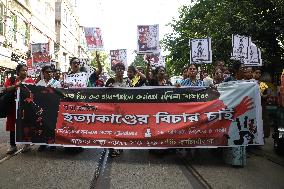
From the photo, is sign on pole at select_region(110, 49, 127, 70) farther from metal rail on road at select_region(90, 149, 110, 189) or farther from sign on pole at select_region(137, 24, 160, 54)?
metal rail on road at select_region(90, 149, 110, 189)

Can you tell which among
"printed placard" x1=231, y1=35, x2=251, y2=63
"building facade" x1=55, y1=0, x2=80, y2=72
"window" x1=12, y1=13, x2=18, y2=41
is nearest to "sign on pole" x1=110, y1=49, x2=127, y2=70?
"printed placard" x1=231, y1=35, x2=251, y2=63

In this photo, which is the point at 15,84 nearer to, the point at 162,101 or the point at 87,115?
the point at 87,115

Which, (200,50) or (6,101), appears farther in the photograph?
(200,50)

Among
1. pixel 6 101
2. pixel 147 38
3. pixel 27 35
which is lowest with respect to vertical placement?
pixel 6 101

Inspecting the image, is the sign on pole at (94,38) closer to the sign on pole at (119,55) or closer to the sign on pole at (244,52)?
the sign on pole at (119,55)

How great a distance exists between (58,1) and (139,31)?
44.8m

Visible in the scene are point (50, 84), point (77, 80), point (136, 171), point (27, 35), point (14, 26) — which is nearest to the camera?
point (136, 171)

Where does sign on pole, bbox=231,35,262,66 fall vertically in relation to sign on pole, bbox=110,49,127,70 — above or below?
below

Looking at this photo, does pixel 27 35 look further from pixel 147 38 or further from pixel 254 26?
pixel 147 38

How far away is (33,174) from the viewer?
21.0 ft

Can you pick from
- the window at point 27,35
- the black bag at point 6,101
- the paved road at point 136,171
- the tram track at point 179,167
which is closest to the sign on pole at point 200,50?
the paved road at point 136,171

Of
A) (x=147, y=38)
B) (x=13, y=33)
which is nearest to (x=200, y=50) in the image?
(x=147, y=38)

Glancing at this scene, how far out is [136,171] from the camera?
266 inches

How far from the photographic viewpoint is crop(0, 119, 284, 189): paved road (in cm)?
593
